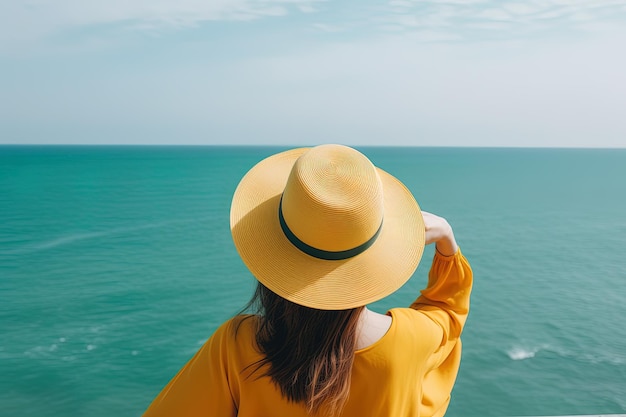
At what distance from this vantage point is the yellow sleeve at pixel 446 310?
1.38 meters

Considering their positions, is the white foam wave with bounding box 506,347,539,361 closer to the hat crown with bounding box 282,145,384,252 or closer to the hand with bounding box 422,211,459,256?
the hand with bounding box 422,211,459,256

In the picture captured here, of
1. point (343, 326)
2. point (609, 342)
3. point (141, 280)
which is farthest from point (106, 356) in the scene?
point (343, 326)

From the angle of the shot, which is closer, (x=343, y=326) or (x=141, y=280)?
(x=343, y=326)

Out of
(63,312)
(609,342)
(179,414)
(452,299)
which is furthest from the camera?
(63,312)

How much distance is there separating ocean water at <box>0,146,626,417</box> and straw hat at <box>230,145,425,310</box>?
1285 centimetres

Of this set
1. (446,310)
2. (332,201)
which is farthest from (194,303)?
(332,201)

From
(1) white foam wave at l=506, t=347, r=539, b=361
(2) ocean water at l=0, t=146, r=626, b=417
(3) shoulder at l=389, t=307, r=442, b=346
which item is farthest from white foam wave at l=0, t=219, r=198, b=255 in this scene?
(3) shoulder at l=389, t=307, r=442, b=346

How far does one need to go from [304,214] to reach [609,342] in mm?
18430

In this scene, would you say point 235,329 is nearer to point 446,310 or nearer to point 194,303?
point 446,310

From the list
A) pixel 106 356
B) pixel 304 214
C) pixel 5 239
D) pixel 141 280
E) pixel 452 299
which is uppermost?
pixel 304 214

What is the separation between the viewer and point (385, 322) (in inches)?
46.5

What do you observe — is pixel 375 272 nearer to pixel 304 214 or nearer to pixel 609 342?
pixel 304 214

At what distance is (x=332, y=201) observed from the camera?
1.11m

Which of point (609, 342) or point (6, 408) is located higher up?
point (6, 408)
